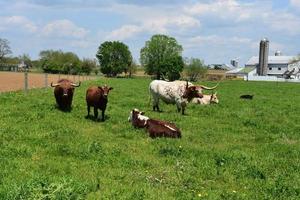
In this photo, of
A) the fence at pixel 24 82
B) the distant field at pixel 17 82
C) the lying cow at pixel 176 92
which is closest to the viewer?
the lying cow at pixel 176 92

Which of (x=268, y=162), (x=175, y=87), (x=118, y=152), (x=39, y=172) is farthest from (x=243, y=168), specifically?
(x=175, y=87)

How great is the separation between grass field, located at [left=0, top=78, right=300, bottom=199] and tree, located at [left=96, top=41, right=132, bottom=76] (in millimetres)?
128746

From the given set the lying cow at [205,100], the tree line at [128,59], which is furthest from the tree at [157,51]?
the lying cow at [205,100]

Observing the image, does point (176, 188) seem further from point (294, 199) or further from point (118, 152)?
point (118, 152)

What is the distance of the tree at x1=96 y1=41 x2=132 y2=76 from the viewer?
147 m

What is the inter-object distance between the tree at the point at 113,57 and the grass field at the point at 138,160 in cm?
12875

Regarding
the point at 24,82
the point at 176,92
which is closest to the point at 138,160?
the point at 176,92

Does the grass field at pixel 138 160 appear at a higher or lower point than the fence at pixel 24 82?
higher

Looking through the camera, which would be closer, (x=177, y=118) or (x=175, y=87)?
(x=177, y=118)

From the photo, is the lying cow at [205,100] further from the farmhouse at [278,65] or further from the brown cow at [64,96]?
the farmhouse at [278,65]

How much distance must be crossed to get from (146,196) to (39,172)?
237 centimetres

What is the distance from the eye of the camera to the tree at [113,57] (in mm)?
146625

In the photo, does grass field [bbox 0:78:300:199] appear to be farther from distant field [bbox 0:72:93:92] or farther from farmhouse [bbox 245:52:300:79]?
farmhouse [bbox 245:52:300:79]

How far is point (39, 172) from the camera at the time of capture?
9.20 meters
